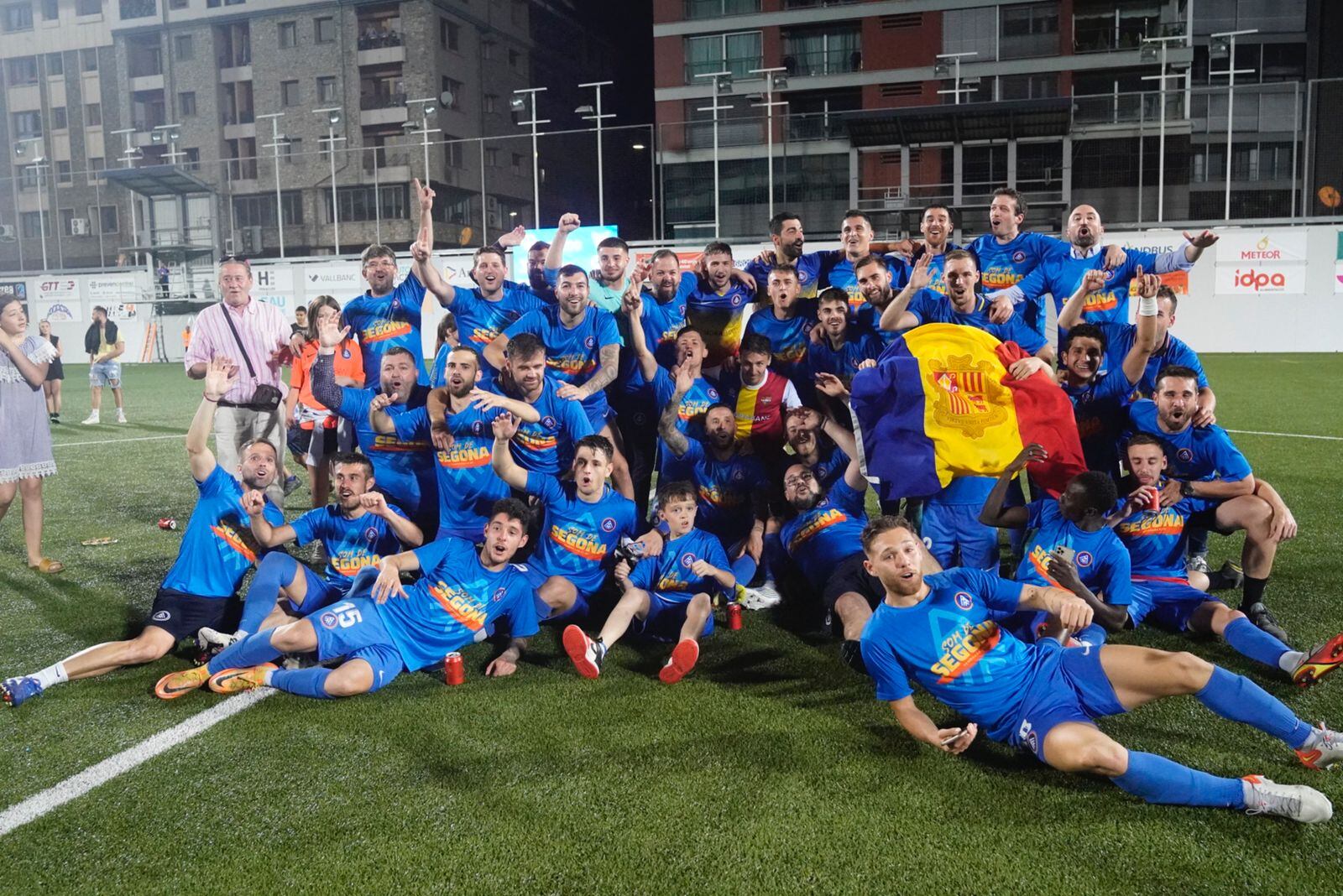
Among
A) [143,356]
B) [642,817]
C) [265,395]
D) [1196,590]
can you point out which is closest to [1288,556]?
[1196,590]

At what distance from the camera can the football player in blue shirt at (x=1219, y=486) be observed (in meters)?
5.62

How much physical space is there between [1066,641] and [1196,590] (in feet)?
4.41

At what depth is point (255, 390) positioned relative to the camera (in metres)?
8.01

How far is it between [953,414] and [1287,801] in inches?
112

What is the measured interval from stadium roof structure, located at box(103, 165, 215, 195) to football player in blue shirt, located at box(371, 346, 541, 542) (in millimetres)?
39133

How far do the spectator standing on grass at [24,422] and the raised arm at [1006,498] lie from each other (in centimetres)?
661

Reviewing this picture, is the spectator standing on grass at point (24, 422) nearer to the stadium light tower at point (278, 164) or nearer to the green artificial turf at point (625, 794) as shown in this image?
the green artificial turf at point (625, 794)

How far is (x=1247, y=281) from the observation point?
2625cm

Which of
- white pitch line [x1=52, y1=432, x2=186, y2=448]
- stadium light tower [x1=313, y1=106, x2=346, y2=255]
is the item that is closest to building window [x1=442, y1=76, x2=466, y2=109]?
stadium light tower [x1=313, y1=106, x2=346, y2=255]

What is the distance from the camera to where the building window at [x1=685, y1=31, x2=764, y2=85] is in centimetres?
4275

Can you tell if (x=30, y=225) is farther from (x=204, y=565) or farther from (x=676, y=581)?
(x=676, y=581)

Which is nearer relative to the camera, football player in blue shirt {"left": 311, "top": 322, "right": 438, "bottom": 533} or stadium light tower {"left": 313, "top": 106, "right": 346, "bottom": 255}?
football player in blue shirt {"left": 311, "top": 322, "right": 438, "bottom": 533}

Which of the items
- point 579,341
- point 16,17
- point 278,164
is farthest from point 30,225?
point 579,341

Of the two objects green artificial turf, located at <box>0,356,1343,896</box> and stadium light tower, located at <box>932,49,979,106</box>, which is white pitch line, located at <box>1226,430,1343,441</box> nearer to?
green artificial turf, located at <box>0,356,1343,896</box>
